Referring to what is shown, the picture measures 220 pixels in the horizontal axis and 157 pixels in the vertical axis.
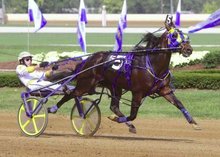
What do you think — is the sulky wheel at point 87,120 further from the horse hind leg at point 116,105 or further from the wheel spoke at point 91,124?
the horse hind leg at point 116,105

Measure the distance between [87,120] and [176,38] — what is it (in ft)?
6.88

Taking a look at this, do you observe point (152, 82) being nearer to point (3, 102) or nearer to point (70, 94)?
point (70, 94)

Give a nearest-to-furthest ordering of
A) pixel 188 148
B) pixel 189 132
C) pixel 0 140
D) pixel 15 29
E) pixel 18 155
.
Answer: pixel 18 155
pixel 188 148
pixel 0 140
pixel 189 132
pixel 15 29

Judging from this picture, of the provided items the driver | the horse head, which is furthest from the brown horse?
the driver

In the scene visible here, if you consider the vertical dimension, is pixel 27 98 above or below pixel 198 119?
above

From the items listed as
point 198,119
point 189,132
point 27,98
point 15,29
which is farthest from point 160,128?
point 15,29

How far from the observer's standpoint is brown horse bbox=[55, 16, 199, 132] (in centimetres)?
1011

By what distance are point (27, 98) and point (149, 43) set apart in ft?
7.36

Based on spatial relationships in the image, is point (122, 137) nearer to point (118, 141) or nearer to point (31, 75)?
point (118, 141)

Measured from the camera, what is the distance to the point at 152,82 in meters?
10.1

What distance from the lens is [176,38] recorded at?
1017cm

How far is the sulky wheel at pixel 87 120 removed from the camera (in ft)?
36.0

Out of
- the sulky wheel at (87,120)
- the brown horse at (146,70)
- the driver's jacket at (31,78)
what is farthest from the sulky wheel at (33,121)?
the brown horse at (146,70)

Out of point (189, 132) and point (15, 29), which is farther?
point (15, 29)
